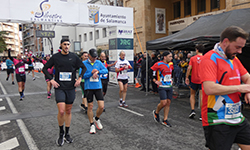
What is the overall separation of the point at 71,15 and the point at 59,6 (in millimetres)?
847

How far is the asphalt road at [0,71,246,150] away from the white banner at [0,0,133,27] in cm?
598

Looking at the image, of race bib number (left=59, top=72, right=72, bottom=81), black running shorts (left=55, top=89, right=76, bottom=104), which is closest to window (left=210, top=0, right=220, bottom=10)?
race bib number (left=59, top=72, right=72, bottom=81)

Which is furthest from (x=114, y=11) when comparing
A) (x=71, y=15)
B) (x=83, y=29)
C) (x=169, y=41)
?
(x=83, y=29)

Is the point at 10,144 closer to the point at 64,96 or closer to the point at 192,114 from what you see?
the point at 64,96

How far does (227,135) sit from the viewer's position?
230 cm

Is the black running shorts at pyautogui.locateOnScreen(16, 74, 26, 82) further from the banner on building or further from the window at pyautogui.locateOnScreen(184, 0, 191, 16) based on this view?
the window at pyautogui.locateOnScreen(184, 0, 191, 16)

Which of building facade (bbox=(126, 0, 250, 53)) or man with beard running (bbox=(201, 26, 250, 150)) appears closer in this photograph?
man with beard running (bbox=(201, 26, 250, 150))

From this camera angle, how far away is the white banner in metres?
11.5

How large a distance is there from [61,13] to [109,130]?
9.49 metres

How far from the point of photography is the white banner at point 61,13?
1148 centimetres

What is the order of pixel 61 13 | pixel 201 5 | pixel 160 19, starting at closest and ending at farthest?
pixel 61 13
pixel 201 5
pixel 160 19

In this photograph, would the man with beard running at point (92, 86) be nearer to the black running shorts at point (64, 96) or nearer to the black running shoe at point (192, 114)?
the black running shorts at point (64, 96)

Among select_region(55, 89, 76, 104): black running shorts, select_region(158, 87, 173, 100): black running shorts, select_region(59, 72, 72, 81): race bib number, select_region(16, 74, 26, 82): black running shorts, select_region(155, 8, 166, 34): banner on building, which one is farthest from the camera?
select_region(155, 8, 166, 34): banner on building

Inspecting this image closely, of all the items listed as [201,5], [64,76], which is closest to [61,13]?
[64,76]
